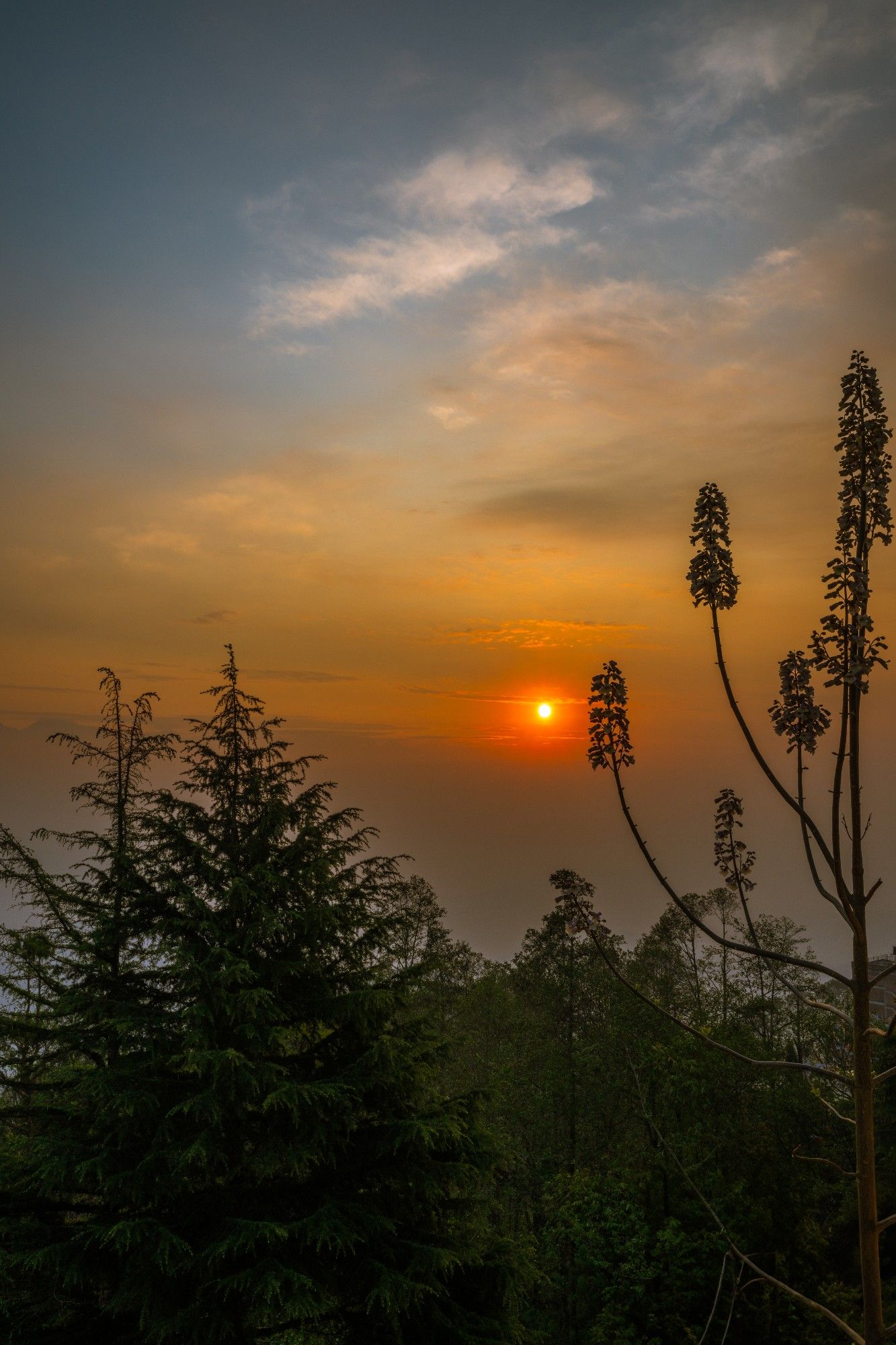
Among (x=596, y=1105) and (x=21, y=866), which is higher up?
(x=21, y=866)

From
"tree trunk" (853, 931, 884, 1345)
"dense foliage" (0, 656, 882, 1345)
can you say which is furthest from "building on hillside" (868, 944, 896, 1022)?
"dense foliage" (0, 656, 882, 1345)

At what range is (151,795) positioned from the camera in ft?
46.6

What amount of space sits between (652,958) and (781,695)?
37.9 meters

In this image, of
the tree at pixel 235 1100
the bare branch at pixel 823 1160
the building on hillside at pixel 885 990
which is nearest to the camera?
the bare branch at pixel 823 1160

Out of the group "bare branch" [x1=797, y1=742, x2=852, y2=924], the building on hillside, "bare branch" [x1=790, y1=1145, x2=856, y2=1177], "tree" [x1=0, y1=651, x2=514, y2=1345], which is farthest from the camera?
"tree" [x1=0, y1=651, x2=514, y2=1345]

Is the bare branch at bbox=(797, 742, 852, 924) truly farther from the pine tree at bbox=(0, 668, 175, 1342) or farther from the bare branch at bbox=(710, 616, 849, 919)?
the pine tree at bbox=(0, 668, 175, 1342)

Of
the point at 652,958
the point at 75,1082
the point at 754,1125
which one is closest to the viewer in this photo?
the point at 75,1082

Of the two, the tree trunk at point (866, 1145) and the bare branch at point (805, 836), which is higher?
the bare branch at point (805, 836)

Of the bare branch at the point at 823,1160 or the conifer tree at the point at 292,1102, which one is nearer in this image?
the bare branch at the point at 823,1160

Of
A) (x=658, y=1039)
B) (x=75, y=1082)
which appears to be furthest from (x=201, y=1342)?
(x=658, y=1039)

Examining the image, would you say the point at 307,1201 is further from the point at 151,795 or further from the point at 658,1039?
the point at 658,1039

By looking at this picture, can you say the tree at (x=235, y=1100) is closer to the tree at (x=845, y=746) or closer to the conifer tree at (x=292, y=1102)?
the conifer tree at (x=292, y=1102)

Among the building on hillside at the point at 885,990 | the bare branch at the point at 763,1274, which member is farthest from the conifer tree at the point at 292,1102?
the bare branch at the point at 763,1274

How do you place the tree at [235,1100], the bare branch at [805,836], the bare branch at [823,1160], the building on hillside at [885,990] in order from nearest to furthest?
the bare branch at [823,1160], the building on hillside at [885,990], the bare branch at [805,836], the tree at [235,1100]
